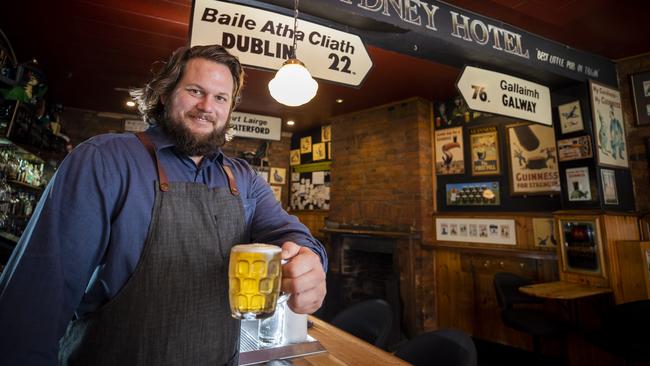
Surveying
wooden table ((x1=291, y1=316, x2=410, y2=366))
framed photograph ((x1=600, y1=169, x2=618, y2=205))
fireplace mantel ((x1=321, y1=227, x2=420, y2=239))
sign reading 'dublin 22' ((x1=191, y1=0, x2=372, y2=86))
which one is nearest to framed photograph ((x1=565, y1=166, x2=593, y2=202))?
framed photograph ((x1=600, y1=169, x2=618, y2=205))

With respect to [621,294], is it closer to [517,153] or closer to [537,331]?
[537,331]

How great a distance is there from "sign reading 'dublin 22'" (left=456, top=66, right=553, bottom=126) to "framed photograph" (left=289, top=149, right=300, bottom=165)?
15.2 feet

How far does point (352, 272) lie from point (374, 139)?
213 centimetres

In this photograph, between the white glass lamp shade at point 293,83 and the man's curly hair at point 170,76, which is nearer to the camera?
the man's curly hair at point 170,76

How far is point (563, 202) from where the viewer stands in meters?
3.40

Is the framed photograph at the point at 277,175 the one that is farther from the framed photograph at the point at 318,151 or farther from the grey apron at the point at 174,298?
the grey apron at the point at 174,298

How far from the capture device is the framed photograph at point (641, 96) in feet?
10.8

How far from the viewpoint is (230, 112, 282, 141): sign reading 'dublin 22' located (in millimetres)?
4169

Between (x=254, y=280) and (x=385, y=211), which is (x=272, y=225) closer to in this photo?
(x=254, y=280)

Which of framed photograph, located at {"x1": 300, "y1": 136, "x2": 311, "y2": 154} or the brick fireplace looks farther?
framed photograph, located at {"x1": 300, "y1": 136, "x2": 311, "y2": 154}

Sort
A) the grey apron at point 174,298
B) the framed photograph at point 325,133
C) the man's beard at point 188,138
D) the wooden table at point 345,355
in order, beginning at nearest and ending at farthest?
the grey apron at point 174,298, the man's beard at point 188,138, the wooden table at point 345,355, the framed photograph at point 325,133

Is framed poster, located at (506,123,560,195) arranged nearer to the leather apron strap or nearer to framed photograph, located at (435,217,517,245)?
framed photograph, located at (435,217,517,245)

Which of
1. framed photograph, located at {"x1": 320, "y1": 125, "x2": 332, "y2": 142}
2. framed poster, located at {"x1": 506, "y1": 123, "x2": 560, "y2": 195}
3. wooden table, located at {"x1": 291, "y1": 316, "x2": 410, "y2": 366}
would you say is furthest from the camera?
framed photograph, located at {"x1": 320, "y1": 125, "x2": 332, "y2": 142}

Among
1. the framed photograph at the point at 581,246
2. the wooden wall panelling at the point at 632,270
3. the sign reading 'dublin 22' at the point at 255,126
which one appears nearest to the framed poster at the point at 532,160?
the framed photograph at the point at 581,246
